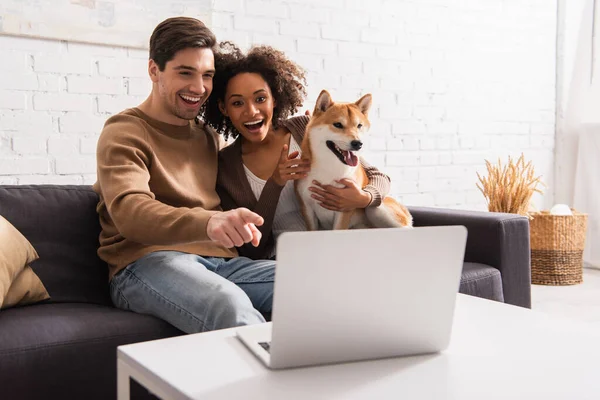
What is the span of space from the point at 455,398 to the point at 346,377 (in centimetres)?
17

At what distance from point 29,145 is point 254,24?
1168mm

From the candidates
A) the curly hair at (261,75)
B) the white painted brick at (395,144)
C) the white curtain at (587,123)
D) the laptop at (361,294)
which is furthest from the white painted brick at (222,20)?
the white curtain at (587,123)

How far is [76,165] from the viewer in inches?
101

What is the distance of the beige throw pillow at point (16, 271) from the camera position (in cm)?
174

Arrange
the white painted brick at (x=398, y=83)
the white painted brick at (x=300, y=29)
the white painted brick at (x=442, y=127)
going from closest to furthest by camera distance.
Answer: the white painted brick at (x=300, y=29) → the white painted brick at (x=398, y=83) → the white painted brick at (x=442, y=127)

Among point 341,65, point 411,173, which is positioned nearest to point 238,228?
point 341,65

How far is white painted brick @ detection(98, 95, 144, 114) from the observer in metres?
2.62

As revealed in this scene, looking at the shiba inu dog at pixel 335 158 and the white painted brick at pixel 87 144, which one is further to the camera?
the white painted brick at pixel 87 144

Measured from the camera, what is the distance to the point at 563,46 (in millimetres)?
4527

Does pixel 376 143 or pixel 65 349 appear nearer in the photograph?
pixel 65 349

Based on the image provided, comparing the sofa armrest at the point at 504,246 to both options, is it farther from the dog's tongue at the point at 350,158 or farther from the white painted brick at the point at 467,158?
the white painted brick at the point at 467,158

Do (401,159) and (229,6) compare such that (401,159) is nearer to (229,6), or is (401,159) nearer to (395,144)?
(395,144)

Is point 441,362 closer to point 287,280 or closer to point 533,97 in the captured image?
point 287,280

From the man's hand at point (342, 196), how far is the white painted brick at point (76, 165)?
1.04 m
